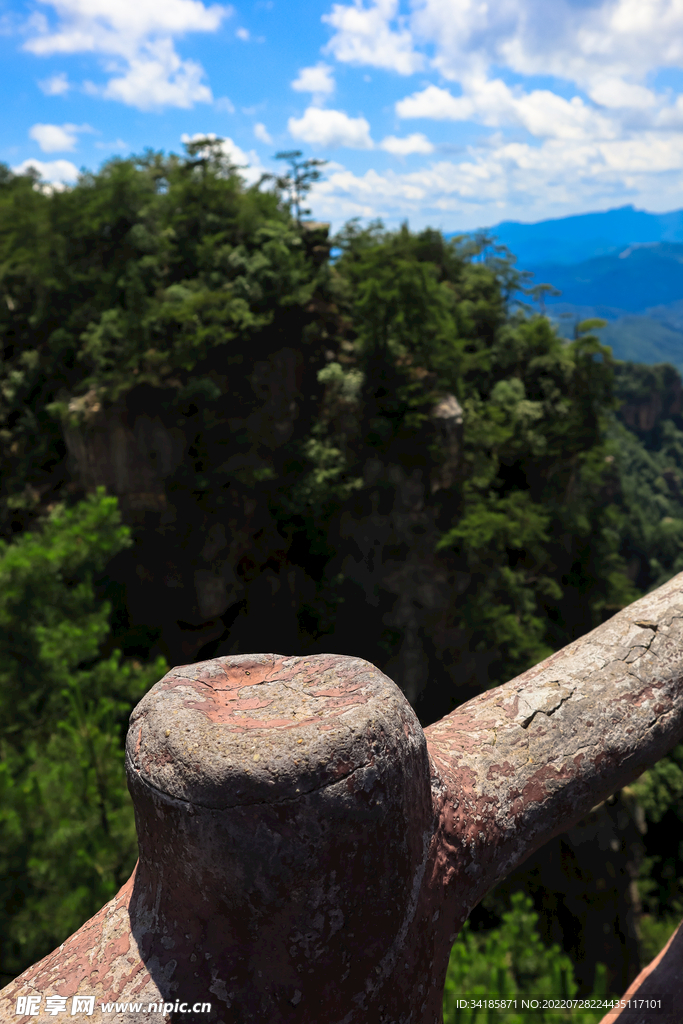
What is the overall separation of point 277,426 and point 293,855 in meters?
21.2

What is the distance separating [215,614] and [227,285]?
1098 cm

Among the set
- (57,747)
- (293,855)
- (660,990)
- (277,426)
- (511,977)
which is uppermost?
(277,426)

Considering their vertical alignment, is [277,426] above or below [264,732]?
above

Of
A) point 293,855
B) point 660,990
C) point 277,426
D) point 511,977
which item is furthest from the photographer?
point 277,426

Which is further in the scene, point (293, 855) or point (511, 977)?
point (511, 977)

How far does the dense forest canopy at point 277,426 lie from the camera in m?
19.8

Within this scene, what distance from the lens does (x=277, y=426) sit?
72.1ft

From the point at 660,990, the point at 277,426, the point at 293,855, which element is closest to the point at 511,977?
the point at 660,990

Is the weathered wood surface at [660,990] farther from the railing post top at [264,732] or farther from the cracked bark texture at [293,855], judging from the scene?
the railing post top at [264,732]

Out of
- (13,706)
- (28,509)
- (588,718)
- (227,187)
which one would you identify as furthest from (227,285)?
(588,718)

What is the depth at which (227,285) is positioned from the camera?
2008 cm

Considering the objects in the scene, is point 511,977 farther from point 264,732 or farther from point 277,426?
point 277,426

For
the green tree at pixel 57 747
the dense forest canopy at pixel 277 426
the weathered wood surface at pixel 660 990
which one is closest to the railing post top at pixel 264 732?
the weathered wood surface at pixel 660 990

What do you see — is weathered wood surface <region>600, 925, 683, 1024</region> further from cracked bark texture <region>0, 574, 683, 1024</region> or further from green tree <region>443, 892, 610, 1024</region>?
green tree <region>443, 892, 610, 1024</region>
